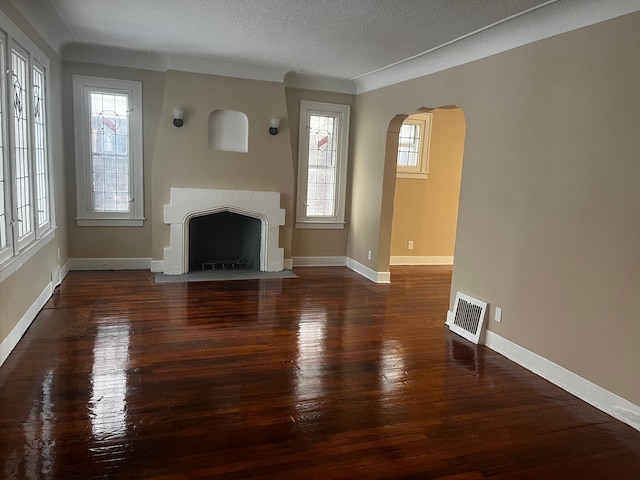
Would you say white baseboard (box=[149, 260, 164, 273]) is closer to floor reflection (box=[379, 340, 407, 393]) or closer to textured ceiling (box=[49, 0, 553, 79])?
textured ceiling (box=[49, 0, 553, 79])

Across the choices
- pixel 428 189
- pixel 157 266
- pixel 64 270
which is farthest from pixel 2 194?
pixel 428 189

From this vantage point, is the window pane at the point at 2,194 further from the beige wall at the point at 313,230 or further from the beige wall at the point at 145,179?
the beige wall at the point at 313,230

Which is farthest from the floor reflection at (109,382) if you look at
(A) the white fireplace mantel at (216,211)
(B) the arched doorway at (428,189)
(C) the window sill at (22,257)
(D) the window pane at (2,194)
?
(B) the arched doorway at (428,189)

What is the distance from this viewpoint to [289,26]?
4.17m

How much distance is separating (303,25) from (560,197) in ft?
8.20

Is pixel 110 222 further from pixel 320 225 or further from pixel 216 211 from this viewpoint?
pixel 320 225

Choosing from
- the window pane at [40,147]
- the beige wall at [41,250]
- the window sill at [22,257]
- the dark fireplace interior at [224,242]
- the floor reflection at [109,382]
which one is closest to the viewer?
the floor reflection at [109,382]

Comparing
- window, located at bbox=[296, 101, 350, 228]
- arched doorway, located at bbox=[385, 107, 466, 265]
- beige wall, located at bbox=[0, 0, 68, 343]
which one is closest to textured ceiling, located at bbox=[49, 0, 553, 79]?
beige wall, located at bbox=[0, 0, 68, 343]

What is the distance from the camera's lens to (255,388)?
3090 millimetres

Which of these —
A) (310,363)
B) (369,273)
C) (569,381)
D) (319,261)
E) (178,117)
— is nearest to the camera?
(569,381)

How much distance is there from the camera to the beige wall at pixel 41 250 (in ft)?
11.1

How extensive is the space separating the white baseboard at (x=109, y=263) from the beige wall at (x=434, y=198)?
11.8ft

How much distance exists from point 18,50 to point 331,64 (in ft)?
10.3

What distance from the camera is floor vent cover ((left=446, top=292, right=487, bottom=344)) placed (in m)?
4.12
